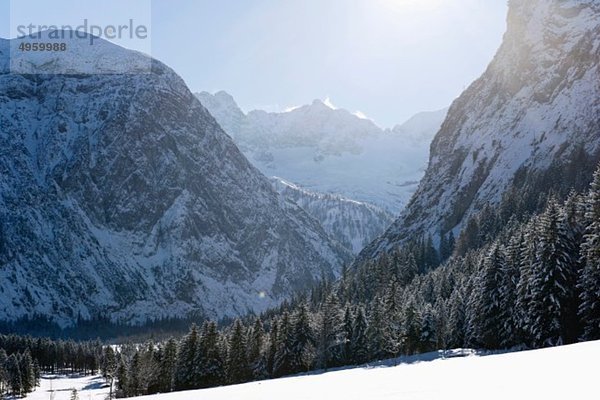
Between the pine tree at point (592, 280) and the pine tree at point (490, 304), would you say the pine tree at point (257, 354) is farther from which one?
the pine tree at point (592, 280)

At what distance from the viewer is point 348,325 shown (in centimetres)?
7656

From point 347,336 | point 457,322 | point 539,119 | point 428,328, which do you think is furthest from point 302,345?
point 539,119

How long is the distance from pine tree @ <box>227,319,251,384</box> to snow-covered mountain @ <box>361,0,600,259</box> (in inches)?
3953

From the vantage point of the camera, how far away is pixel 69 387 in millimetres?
128000

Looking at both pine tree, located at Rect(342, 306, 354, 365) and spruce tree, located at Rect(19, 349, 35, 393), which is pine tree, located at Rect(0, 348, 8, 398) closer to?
spruce tree, located at Rect(19, 349, 35, 393)

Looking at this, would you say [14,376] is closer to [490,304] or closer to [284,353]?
[284,353]

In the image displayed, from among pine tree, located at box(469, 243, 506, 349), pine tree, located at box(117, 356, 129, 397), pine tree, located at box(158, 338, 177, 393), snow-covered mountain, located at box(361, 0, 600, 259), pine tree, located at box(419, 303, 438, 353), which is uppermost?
snow-covered mountain, located at box(361, 0, 600, 259)

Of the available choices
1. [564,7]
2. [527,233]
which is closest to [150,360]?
[527,233]

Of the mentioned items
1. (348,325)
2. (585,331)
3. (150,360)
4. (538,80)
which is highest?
(538,80)

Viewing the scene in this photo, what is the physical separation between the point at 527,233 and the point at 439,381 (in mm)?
38561

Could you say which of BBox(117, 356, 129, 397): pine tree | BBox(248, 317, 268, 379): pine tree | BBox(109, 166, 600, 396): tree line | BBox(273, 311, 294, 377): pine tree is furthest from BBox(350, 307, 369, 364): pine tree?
BBox(117, 356, 129, 397): pine tree

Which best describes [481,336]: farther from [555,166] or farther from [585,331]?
[555,166]

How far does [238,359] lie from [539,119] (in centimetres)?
13746

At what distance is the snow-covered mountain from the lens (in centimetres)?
15012
